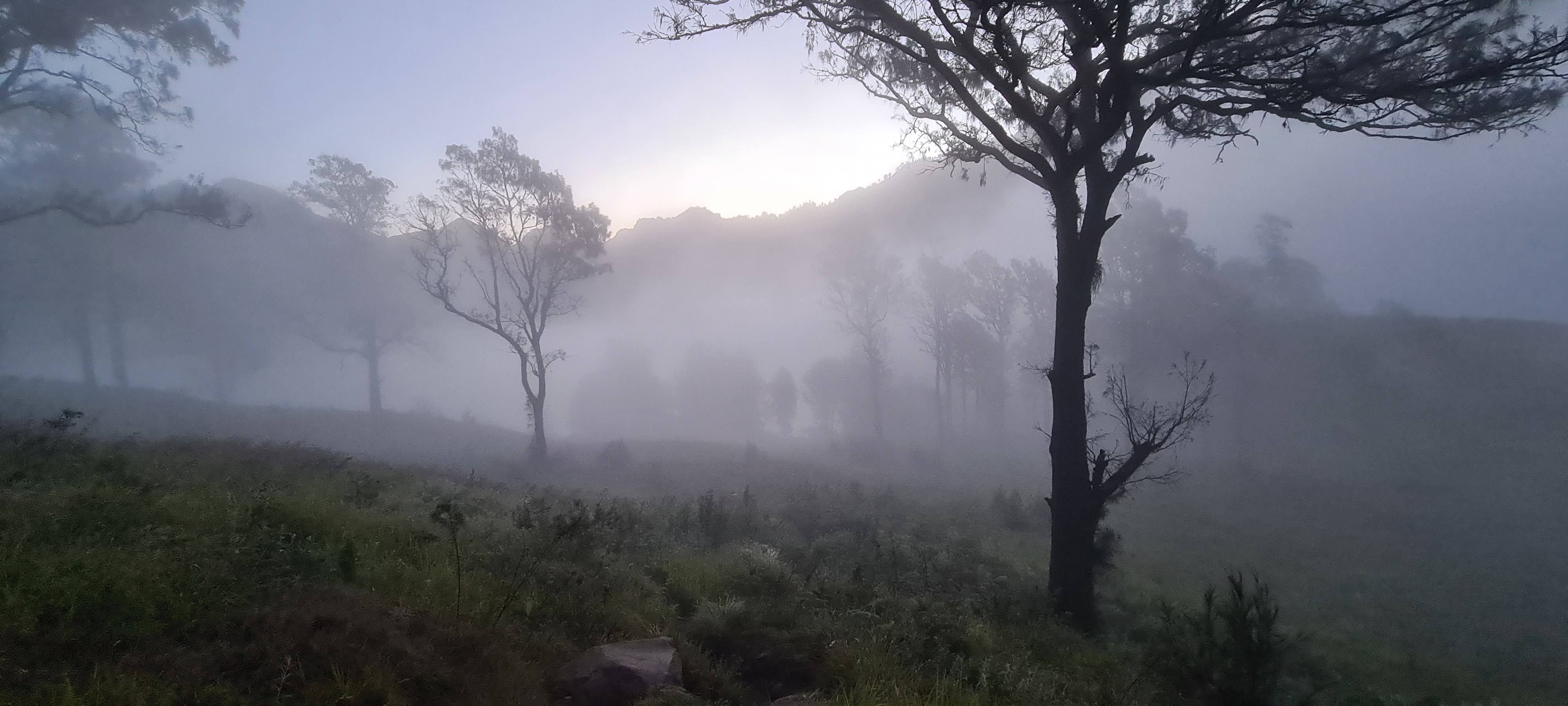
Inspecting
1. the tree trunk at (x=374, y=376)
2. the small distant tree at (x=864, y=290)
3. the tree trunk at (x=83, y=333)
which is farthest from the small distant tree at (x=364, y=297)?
the small distant tree at (x=864, y=290)

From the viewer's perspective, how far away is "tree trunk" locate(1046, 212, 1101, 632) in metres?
9.24

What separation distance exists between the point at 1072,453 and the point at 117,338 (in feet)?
171

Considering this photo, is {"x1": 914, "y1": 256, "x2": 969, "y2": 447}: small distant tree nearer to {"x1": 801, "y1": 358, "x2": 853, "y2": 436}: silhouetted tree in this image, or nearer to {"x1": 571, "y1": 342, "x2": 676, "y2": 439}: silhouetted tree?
{"x1": 801, "y1": 358, "x2": 853, "y2": 436}: silhouetted tree

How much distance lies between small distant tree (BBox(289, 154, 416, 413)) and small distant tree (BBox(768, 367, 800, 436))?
3896cm

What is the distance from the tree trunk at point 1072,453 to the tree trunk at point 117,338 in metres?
49.6

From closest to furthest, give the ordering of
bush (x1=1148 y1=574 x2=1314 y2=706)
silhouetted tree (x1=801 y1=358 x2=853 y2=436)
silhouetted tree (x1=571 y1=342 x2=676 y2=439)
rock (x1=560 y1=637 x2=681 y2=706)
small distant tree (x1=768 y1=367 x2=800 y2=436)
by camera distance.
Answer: rock (x1=560 y1=637 x2=681 y2=706)
bush (x1=1148 y1=574 x2=1314 y2=706)
silhouetted tree (x1=801 y1=358 x2=853 y2=436)
small distant tree (x1=768 y1=367 x2=800 y2=436)
silhouetted tree (x1=571 y1=342 x2=676 y2=439)

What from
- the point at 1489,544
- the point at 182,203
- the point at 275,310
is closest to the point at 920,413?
the point at 1489,544

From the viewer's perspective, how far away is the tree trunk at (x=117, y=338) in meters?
37.4

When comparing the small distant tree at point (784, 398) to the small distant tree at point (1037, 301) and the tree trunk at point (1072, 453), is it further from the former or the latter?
the tree trunk at point (1072, 453)

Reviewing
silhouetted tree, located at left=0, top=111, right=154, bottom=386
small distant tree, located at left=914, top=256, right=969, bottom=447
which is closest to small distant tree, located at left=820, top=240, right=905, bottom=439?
small distant tree, located at left=914, top=256, right=969, bottom=447

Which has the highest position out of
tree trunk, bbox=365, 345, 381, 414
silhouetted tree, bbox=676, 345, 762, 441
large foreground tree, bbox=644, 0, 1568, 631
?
large foreground tree, bbox=644, 0, 1568, 631

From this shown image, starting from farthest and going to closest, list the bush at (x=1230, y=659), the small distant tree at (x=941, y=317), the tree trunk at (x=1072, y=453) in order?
the small distant tree at (x=941, y=317) < the tree trunk at (x=1072, y=453) < the bush at (x=1230, y=659)

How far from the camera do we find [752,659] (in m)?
5.72

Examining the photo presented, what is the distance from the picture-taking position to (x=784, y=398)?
74.1 metres
